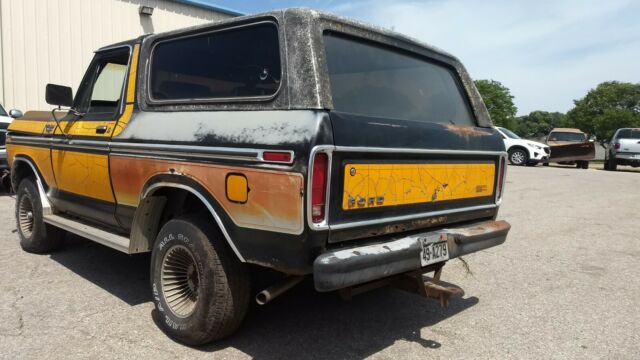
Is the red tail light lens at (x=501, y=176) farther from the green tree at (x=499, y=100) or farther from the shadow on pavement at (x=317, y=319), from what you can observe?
the green tree at (x=499, y=100)

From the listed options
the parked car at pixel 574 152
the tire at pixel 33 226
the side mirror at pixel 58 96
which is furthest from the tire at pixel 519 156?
the side mirror at pixel 58 96

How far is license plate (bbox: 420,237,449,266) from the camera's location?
2900 millimetres

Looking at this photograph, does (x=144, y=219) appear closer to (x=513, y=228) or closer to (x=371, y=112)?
(x=371, y=112)

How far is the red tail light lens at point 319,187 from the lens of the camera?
7.89ft

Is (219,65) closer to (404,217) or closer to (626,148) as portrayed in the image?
(404,217)

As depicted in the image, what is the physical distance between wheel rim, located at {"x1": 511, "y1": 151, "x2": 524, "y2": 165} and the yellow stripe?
16.6 m

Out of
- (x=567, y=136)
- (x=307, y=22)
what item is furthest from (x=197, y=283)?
(x=567, y=136)

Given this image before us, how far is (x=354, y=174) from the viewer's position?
102 inches

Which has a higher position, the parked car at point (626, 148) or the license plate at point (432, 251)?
the parked car at point (626, 148)

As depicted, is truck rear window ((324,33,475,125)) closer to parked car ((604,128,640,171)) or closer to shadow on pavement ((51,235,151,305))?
shadow on pavement ((51,235,151,305))

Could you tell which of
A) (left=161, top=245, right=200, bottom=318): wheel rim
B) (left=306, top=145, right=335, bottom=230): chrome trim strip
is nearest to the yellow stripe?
(left=306, top=145, right=335, bottom=230): chrome trim strip

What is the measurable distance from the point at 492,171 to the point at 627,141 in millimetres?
17565

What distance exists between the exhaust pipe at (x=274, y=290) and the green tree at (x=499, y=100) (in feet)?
223

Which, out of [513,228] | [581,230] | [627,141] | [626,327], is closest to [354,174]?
[626,327]
